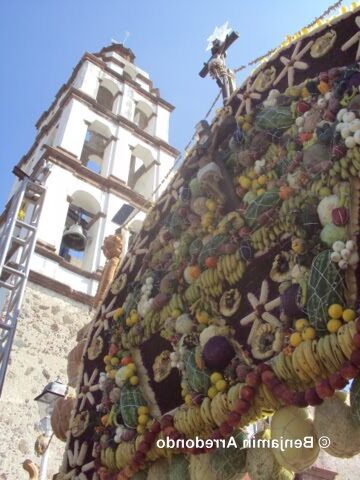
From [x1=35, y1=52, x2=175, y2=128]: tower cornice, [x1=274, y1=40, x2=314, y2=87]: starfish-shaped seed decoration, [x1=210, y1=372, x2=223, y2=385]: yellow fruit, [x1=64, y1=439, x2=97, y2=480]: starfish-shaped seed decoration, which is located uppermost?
[x1=35, y1=52, x2=175, y2=128]: tower cornice

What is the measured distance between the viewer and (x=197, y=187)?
2.94 m

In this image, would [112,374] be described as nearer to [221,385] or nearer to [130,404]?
[130,404]

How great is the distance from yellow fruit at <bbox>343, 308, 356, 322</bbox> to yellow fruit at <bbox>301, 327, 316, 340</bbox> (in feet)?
0.41

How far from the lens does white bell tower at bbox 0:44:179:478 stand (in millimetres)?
7621

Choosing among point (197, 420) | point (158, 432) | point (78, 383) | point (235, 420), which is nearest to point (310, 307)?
point (235, 420)

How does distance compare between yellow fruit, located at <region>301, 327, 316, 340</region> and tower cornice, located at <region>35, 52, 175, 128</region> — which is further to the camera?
tower cornice, located at <region>35, 52, 175, 128</region>

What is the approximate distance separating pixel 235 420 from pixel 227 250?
0.81 metres

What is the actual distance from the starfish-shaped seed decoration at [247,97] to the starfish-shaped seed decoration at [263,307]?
1069mm

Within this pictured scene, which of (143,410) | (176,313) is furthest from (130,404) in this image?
(176,313)

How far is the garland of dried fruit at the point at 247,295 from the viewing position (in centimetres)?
196

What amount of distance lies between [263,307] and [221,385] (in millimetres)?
363

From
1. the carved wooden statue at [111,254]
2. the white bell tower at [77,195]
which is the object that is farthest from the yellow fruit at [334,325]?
the white bell tower at [77,195]

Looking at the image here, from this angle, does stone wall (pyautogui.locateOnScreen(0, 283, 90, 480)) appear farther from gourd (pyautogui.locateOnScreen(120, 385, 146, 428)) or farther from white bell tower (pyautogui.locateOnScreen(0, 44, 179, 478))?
gourd (pyautogui.locateOnScreen(120, 385, 146, 428))

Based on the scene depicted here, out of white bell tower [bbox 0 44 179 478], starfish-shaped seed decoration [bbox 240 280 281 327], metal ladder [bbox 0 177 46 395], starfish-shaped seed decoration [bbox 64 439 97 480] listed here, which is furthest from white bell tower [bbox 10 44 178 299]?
starfish-shaped seed decoration [bbox 240 280 281 327]
